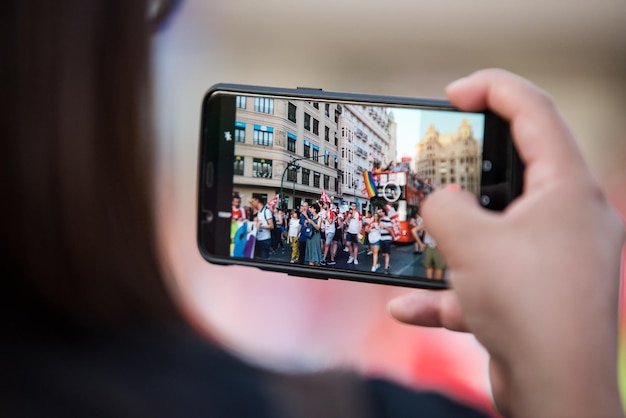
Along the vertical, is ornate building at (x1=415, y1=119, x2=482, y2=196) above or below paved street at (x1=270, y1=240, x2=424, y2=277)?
above

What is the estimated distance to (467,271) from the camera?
0.81 feet

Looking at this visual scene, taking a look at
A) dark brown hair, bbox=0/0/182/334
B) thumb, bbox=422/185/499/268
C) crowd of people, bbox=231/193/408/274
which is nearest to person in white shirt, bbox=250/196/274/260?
crowd of people, bbox=231/193/408/274

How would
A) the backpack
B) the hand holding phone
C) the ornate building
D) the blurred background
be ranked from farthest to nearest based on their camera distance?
1. the blurred background
2. the backpack
3. the ornate building
4. the hand holding phone

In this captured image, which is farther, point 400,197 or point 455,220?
point 400,197

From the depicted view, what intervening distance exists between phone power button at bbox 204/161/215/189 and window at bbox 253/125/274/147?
6 cm

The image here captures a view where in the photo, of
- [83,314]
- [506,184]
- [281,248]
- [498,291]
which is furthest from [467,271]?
[83,314]

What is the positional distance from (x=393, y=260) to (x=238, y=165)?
0.64 ft

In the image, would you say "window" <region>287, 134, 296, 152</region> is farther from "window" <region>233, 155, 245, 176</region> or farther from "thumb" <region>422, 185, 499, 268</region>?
"thumb" <region>422, 185, 499, 268</region>

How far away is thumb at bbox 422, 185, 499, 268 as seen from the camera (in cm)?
25

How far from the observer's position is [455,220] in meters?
0.26

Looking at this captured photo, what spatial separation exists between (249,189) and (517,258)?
0.30m

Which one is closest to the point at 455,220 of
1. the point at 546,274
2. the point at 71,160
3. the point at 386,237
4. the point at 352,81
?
the point at 546,274

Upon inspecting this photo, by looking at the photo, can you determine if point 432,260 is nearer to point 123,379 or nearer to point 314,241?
point 314,241

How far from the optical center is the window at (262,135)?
46 cm
